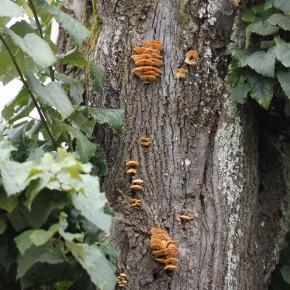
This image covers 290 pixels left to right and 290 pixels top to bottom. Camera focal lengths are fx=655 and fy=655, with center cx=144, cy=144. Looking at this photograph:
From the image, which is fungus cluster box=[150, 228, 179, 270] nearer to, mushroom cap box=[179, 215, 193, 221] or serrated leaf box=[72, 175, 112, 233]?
mushroom cap box=[179, 215, 193, 221]

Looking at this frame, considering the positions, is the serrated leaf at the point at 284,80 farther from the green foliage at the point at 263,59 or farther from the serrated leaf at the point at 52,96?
the serrated leaf at the point at 52,96

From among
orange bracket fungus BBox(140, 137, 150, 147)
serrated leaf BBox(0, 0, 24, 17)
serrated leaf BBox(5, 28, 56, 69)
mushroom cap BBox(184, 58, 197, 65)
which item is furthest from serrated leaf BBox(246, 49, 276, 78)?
serrated leaf BBox(0, 0, 24, 17)

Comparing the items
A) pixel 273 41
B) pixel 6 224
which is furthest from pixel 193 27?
pixel 6 224

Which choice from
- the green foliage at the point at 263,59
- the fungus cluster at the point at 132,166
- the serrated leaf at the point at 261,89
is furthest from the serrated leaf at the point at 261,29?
the fungus cluster at the point at 132,166

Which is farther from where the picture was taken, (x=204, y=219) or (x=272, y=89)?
(x=272, y=89)

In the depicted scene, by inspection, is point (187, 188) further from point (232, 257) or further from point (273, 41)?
point (273, 41)

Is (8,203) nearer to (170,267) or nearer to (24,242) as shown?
(24,242)
